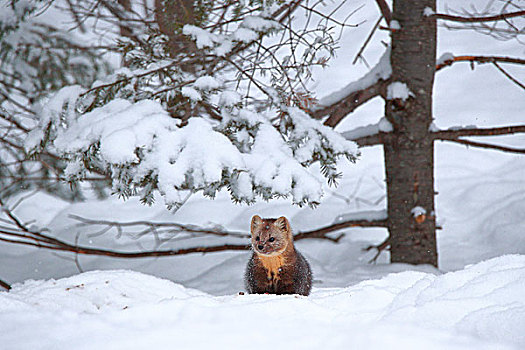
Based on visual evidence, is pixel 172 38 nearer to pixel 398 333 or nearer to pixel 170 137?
pixel 170 137

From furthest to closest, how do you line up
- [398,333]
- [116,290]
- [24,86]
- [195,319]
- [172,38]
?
1. [24,86]
2. [172,38]
3. [116,290]
4. [195,319]
5. [398,333]

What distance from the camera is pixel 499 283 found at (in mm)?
2371

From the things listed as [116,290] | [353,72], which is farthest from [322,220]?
[116,290]

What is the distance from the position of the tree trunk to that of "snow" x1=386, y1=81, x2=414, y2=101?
35 mm

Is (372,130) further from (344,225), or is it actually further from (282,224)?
(282,224)

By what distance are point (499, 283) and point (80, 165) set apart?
279 centimetres

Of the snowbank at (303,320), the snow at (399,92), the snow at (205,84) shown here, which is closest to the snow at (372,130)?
the snow at (399,92)

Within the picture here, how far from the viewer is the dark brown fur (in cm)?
312

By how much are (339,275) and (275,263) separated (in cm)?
281

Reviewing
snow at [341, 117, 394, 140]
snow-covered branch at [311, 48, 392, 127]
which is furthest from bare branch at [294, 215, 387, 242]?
snow-covered branch at [311, 48, 392, 127]

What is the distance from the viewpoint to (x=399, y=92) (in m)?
5.28

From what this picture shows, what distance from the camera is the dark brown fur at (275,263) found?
3.12 m

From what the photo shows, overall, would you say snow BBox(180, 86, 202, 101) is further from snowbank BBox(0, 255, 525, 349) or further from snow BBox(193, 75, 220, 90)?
snowbank BBox(0, 255, 525, 349)

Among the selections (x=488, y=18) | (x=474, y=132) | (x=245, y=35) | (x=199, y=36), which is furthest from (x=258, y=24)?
(x=474, y=132)
